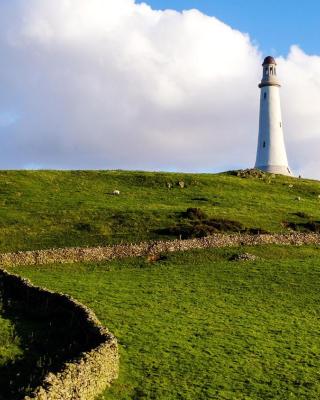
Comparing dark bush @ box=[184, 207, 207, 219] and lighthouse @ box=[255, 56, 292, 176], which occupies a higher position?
lighthouse @ box=[255, 56, 292, 176]

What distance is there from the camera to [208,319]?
30.5 metres

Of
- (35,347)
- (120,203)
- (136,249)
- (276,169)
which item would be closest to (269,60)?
(276,169)

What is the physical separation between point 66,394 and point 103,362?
10.6ft

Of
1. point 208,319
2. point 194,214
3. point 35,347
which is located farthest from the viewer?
point 194,214

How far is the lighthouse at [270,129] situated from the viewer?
103 meters

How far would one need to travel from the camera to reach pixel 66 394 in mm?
17922

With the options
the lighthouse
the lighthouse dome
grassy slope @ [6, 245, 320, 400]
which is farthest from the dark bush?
the lighthouse dome

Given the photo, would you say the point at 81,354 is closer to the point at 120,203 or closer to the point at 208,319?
the point at 208,319

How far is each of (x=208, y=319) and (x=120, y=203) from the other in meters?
33.8

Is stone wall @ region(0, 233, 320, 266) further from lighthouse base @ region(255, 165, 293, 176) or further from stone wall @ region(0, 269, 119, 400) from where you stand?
lighthouse base @ region(255, 165, 293, 176)

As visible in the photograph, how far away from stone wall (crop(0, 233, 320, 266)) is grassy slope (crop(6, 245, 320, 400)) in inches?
46.5

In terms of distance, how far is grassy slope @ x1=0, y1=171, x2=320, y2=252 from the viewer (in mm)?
51469

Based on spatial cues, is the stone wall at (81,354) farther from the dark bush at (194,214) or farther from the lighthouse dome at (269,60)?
the lighthouse dome at (269,60)

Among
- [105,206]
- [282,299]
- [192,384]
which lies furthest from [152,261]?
[192,384]
